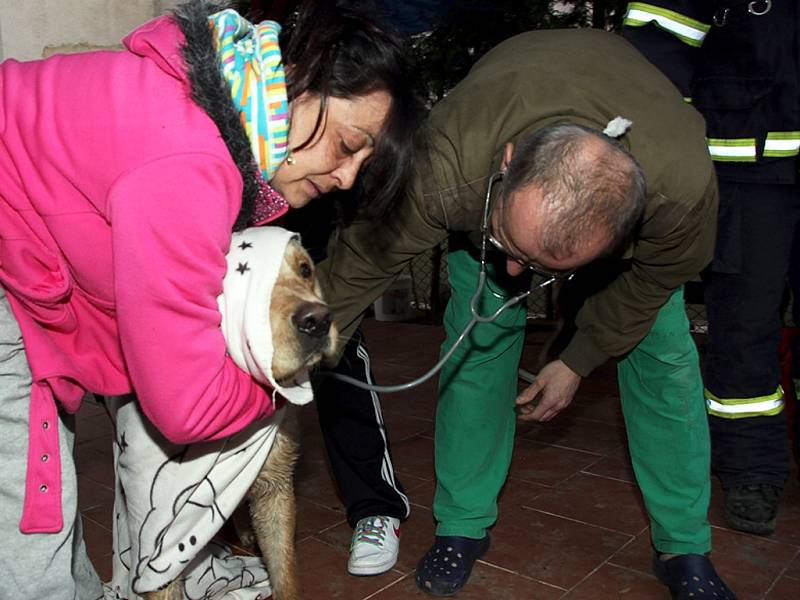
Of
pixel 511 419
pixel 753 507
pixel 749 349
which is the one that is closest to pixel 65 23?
pixel 511 419

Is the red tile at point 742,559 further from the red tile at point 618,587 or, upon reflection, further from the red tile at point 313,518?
the red tile at point 313,518

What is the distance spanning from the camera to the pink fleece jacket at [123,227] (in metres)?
1.41

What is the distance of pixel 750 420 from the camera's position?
3154 mm

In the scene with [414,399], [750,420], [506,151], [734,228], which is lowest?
[414,399]

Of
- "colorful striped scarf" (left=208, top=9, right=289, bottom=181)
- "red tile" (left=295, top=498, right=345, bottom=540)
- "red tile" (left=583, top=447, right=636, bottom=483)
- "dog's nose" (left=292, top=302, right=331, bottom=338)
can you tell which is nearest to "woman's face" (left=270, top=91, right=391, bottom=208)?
"colorful striped scarf" (left=208, top=9, right=289, bottom=181)

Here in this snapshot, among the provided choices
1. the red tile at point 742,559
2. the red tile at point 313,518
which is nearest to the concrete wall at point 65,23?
the red tile at point 313,518

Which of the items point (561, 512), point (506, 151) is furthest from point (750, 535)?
point (506, 151)

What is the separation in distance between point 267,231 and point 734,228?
1885 millimetres

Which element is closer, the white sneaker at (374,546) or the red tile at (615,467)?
the white sneaker at (374,546)

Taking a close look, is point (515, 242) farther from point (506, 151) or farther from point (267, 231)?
point (267, 231)

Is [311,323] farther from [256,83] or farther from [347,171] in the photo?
[256,83]

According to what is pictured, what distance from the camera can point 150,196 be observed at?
139 centimetres

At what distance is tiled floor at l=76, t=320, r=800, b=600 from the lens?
2676 mm

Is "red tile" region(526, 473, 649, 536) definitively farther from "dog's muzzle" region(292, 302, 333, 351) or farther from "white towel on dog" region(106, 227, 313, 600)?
"dog's muzzle" region(292, 302, 333, 351)
